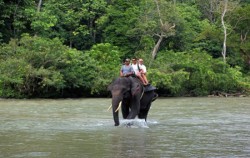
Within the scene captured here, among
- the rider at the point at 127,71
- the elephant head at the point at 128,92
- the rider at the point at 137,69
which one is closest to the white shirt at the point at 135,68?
the rider at the point at 137,69

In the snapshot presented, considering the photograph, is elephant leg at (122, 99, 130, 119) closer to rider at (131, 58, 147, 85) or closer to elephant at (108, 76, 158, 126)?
elephant at (108, 76, 158, 126)

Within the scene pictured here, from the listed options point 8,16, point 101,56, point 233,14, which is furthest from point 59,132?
point 233,14

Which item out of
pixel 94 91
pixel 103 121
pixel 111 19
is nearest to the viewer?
pixel 103 121

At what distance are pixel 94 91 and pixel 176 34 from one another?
45.8 feet

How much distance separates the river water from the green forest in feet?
42.3

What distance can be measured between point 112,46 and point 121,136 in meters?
28.4

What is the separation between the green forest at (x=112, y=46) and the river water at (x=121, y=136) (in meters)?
12.9

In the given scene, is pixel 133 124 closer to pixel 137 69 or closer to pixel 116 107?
pixel 116 107

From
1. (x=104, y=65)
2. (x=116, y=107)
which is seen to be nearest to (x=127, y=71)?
(x=116, y=107)

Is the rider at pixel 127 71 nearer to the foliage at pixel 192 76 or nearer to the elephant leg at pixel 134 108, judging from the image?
the elephant leg at pixel 134 108

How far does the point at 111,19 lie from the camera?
147 feet

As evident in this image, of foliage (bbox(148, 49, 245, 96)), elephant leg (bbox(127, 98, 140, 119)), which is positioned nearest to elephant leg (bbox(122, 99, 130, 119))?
elephant leg (bbox(127, 98, 140, 119))

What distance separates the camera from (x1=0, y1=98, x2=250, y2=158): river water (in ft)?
35.4

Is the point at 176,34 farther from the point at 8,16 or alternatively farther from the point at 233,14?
the point at 8,16
